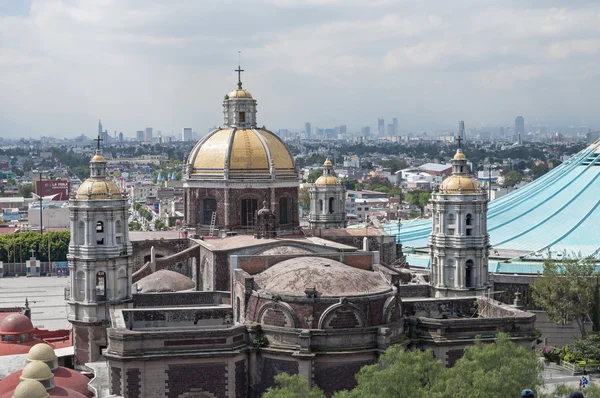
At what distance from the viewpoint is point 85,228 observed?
39562mm

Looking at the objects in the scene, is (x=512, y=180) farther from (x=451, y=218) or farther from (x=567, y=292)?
(x=451, y=218)

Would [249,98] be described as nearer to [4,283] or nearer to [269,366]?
[269,366]

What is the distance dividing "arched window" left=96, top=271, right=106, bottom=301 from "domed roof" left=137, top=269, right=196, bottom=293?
2019mm

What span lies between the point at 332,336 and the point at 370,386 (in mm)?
Answer: 6806

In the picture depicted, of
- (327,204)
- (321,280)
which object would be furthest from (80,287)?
(327,204)

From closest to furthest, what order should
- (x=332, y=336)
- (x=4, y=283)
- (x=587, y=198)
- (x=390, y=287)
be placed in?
(x=332, y=336) < (x=390, y=287) < (x=587, y=198) < (x=4, y=283)

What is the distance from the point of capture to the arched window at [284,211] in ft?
157

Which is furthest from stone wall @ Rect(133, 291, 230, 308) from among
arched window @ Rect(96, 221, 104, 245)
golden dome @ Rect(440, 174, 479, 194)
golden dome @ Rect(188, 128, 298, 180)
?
golden dome @ Rect(440, 174, 479, 194)

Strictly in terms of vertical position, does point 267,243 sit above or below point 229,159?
below

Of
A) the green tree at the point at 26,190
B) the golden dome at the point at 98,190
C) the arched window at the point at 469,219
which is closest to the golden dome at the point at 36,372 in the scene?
the golden dome at the point at 98,190

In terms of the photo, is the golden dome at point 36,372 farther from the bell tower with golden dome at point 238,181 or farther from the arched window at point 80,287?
the bell tower with golden dome at point 238,181

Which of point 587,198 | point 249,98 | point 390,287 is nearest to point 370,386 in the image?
point 390,287

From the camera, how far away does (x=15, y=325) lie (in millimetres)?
39406

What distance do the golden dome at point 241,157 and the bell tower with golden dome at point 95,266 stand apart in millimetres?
7952
